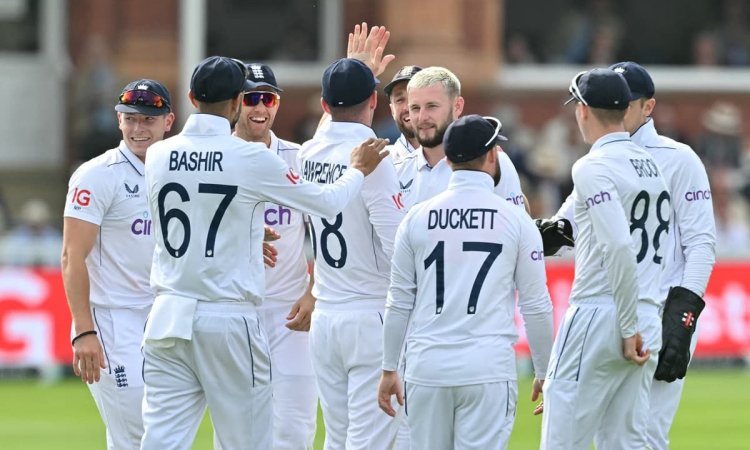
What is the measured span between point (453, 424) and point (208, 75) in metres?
2.07

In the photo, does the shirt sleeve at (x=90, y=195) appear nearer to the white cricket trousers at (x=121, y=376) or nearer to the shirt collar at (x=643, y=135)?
the white cricket trousers at (x=121, y=376)

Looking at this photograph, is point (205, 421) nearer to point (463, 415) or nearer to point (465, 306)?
point (463, 415)

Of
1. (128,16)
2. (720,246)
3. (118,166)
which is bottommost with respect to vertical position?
(720,246)

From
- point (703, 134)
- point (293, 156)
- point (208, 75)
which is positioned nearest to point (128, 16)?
point (703, 134)

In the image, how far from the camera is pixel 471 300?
7.33 m

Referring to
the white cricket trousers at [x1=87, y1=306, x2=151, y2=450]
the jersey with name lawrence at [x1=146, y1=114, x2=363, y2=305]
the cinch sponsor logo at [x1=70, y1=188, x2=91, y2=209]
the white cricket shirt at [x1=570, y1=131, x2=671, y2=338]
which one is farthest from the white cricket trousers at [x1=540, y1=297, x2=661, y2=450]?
the cinch sponsor logo at [x1=70, y1=188, x2=91, y2=209]

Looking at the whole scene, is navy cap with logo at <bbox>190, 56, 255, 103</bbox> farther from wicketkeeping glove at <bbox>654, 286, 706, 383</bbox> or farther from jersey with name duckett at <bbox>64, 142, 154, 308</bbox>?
wicketkeeping glove at <bbox>654, 286, 706, 383</bbox>

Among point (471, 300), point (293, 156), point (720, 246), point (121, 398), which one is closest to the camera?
point (471, 300)

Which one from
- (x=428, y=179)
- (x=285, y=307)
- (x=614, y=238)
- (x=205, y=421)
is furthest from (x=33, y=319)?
(x=614, y=238)

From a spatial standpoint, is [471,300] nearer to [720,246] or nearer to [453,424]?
[453,424]

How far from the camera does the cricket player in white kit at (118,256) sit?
8453mm

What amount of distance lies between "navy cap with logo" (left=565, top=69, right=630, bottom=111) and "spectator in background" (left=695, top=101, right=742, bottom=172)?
16.0m

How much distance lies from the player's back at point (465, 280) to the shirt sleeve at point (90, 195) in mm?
1982

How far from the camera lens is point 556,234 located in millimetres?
8672
